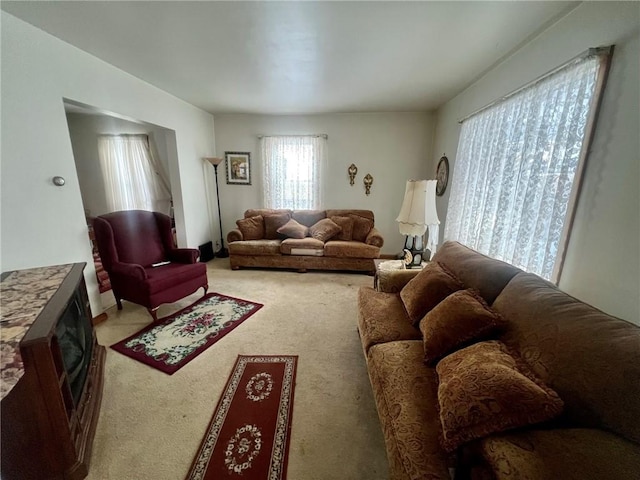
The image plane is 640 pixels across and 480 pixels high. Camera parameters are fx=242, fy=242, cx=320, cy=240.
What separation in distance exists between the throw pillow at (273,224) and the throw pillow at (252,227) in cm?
9

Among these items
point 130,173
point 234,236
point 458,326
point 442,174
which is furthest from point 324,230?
point 130,173

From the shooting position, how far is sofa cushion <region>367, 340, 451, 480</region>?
843 mm

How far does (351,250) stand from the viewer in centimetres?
368

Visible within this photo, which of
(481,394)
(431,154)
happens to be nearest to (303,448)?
(481,394)

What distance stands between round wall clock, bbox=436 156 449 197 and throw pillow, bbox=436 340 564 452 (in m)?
3.00

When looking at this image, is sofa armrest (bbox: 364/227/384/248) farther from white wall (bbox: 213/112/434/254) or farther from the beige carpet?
the beige carpet

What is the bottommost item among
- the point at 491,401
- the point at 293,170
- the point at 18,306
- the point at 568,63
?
the point at 491,401

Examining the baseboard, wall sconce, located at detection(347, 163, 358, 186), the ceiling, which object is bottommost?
the baseboard

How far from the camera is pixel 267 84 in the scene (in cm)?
286

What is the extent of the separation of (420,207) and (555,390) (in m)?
1.55

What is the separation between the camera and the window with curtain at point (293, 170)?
429 centimetres

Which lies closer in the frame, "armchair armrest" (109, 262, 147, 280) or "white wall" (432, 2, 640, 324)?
"white wall" (432, 2, 640, 324)

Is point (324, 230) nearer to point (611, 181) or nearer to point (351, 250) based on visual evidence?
point (351, 250)

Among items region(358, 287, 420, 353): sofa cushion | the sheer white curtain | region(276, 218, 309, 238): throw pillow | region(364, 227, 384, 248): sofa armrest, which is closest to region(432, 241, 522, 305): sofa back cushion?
region(358, 287, 420, 353): sofa cushion
